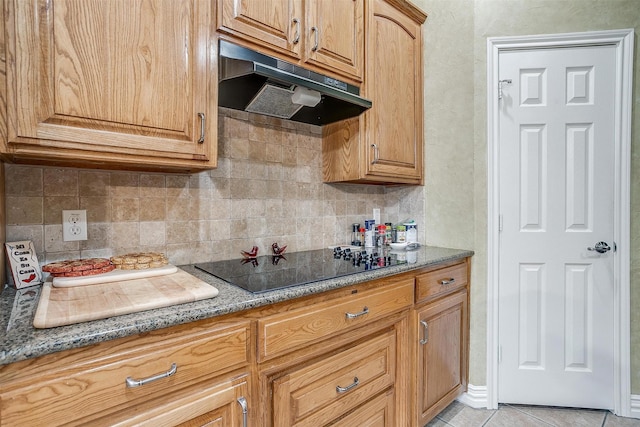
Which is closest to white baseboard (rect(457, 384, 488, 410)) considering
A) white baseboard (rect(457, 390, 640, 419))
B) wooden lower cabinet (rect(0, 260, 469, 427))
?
Answer: white baseboard (rect(457, 390, 640, 419))

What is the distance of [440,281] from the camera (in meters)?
1.80

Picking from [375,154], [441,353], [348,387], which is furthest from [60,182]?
[441,353]

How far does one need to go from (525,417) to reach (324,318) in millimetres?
1635

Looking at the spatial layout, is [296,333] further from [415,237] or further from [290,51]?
[415,237]

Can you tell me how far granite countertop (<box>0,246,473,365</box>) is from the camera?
2.23 feet

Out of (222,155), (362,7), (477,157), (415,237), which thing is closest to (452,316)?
(415,237)

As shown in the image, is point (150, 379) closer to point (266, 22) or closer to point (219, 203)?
point (219, 203)

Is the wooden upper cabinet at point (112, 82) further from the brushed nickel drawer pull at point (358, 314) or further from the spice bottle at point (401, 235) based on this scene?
the spice bottle at point (401, 235)

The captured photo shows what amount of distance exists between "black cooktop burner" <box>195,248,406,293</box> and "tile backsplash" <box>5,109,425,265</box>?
0.13 m

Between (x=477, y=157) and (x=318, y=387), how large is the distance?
165 centimetres

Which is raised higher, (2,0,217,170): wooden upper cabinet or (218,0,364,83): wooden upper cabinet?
(218,0,364,83): wooden upper cabinet

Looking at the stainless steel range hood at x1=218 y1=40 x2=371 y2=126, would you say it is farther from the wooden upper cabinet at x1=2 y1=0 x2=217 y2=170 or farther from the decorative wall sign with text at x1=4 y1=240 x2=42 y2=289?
the decorative wall sign with text at x1=4 y1=240 x2=42 y2=289

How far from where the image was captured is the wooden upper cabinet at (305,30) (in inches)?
51.3

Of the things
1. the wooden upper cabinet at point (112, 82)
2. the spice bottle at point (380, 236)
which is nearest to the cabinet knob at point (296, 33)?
the wooden upper cabinet at point (112, 82)
